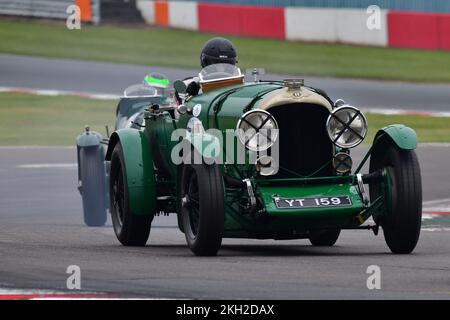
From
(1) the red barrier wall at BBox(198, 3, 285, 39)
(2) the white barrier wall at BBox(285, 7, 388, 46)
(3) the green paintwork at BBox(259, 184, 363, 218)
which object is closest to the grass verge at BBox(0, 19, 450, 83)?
(2) the white barrier wall at BBox(285, 7, 388, 46)

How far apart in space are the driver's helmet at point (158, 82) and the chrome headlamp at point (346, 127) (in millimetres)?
3719

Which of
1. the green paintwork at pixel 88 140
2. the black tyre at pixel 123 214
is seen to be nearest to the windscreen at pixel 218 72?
the black tyre at pixel 123 214

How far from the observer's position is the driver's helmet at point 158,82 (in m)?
13.4

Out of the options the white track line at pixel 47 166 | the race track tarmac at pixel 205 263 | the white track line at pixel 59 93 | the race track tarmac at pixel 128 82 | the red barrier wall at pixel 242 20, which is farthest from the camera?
the red barrier wall at pixel 242 20

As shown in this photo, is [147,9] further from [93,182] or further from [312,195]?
[312,195]

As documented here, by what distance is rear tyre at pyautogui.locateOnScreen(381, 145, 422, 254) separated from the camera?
9883 millimetres

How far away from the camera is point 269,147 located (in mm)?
9977

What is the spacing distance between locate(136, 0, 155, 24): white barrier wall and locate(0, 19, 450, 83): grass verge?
1.09ft

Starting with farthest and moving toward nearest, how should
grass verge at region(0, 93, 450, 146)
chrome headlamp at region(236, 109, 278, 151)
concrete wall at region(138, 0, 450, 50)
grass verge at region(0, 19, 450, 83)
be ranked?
concrete wall at region(138, 0, 450, 50) → grass verge at region(0, 19, 450, 83) → grass verge at region(0, 93, 450, 146) → chrome headlamp at region(236, 109, 278, 151)

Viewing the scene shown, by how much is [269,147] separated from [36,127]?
12.5 m

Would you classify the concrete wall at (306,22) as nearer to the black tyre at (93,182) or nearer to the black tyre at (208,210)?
the black tyre at (93,182)

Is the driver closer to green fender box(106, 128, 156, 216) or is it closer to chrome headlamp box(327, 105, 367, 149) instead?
green fender box(106, 128, 156, 216)

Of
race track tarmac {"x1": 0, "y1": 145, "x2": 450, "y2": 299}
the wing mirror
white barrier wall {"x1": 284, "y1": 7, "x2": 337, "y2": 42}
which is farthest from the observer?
white barrier wall {"x1": 284, "y1": 7, "x2": 337, "y2": 42}
